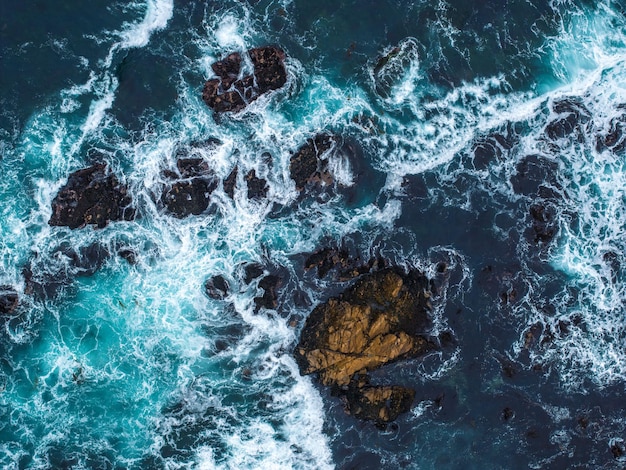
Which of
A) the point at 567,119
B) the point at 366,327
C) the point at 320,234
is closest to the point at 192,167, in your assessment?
the point at 320,234

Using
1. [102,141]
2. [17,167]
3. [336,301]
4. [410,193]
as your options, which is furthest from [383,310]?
[17,167]

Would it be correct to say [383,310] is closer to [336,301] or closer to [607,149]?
[336,301]

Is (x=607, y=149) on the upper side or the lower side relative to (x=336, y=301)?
upper

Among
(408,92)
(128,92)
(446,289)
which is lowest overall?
(446,289)

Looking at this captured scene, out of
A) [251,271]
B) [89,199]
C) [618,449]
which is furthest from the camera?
[618,449]

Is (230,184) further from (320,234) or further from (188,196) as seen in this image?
(320,234)

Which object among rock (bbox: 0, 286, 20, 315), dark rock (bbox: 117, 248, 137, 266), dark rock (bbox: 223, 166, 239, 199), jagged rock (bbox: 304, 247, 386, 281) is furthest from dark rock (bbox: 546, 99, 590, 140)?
rock (bbox: 0, 286, 20, 315)
